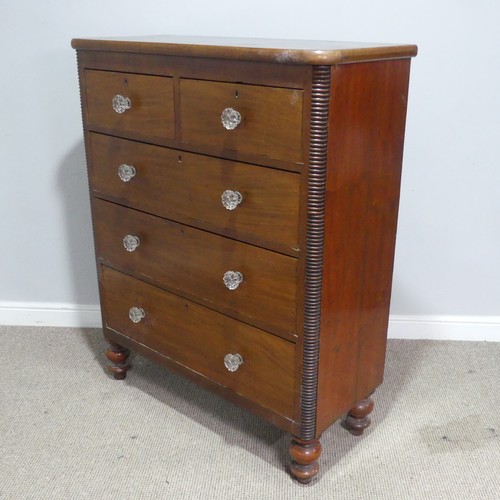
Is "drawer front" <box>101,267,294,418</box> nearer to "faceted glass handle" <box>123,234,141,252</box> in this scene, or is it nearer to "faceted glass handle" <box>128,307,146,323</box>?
"faceted glass handle" <box>128,307,146,323</box>

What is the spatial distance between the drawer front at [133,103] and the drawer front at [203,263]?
8.9 inches

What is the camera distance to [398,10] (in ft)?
6.37

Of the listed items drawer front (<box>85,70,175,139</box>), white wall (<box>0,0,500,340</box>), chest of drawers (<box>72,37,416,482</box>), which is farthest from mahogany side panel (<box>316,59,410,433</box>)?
white wall (<box>0,0,500,340</box>)

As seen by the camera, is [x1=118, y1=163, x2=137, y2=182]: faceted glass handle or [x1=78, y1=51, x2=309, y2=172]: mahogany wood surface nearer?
[x1=78, y1=51, x2=309, y2=172]: mahogany wood surface

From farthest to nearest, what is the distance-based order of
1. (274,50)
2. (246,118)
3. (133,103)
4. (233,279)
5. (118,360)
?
1. (118,360)
2. (133,103)
3. (233,279)
4. (246,118)
5. (274,50)

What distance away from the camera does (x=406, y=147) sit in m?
2.07

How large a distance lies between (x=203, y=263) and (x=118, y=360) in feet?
1.98

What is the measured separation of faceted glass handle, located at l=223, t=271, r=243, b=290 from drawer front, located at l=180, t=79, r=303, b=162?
287 millimetres

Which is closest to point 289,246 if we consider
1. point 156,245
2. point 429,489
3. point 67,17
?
point 156,245

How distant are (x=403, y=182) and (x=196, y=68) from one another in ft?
3.09

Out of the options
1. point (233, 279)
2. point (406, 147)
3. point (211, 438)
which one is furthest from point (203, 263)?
point (406, 147)

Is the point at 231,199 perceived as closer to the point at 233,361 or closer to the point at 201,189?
the point at 201,189

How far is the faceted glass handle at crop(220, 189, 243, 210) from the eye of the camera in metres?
1.44

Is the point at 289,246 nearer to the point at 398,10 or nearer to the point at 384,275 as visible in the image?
the point at 384,275
